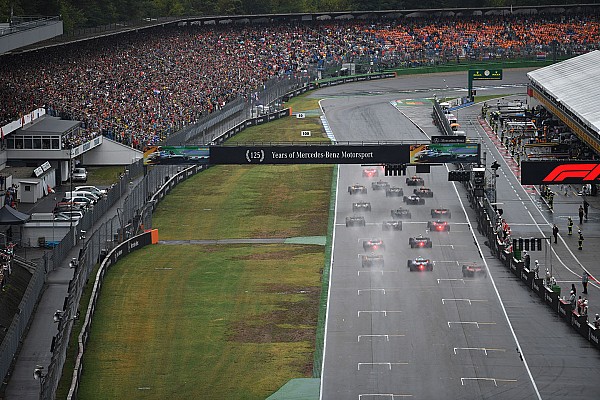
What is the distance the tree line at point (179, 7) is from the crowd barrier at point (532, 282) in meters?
64.6

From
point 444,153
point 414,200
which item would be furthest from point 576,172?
point 414,200

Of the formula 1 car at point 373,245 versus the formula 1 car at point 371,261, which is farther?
the formula 1 car at point 373,245

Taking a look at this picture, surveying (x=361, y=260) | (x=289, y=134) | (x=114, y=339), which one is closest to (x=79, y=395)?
(x=114, y=339)

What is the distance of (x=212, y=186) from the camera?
95.6 metres

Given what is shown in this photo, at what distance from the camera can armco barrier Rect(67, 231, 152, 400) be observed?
159ft

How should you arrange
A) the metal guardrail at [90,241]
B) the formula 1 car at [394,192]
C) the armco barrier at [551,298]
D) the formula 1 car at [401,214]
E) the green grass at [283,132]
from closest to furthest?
the metal guardrail at [90,241] → the armco barrier at [551,298] → the formula 1 car at [401,214] → the formula 1 car at [394,192] → the green grass at [283,132]

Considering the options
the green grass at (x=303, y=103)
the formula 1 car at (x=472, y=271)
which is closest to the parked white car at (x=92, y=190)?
the formula 1 car at (x=472, y=271)

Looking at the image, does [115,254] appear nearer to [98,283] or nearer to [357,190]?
[98,283]

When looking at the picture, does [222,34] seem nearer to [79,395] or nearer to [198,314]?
[198,314]

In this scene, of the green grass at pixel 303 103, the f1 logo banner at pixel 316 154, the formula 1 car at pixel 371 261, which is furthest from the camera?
the green grass at pixel 303 103

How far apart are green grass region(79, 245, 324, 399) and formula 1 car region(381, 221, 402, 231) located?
657 centimetres

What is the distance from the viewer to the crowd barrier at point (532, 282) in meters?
56.0

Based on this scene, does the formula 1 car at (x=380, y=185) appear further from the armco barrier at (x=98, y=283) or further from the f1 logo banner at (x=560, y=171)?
the armco barrier at (x=98, y=283)

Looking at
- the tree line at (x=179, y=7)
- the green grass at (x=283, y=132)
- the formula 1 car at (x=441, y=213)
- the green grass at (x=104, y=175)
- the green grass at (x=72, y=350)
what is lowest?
the green grass at (x=72, y=350)
